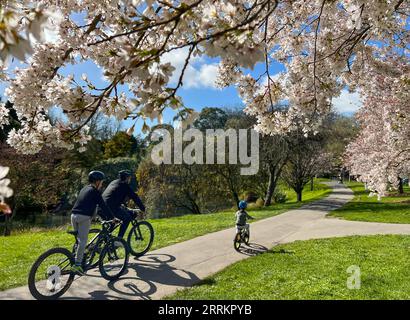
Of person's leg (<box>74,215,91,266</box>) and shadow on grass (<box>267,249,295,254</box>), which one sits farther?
shadow on grass (<box>267,249,295,254</box>)

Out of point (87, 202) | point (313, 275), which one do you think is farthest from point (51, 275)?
point (313, 275)

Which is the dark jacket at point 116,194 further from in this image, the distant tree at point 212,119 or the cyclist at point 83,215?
the distant tree at point 212,119

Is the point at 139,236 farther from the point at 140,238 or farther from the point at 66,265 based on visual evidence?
the point at 66,265

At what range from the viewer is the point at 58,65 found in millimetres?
3377

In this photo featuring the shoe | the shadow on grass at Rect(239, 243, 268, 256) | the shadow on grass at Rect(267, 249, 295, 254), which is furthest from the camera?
the shadow on grass at Rect(267, 249, 295, 254)

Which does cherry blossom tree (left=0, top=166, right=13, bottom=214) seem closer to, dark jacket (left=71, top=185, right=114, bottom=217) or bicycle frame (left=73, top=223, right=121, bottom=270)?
dark jacket (left=71, top=185, right=114, bottom=217)

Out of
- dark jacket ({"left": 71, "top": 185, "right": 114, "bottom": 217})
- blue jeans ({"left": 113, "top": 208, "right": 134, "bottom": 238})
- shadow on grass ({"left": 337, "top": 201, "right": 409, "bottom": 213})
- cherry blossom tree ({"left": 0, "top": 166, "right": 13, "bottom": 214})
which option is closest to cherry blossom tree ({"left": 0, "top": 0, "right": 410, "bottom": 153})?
cherry blossom tree ({"left": 0, "top": 166, "right": 13, "bottom": 214})

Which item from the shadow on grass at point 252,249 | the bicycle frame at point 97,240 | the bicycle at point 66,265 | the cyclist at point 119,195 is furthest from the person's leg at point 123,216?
the shadow on grass at point 252,249

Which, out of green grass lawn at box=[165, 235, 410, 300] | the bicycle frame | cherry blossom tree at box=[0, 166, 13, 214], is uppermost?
cherry blossom tree at box=[0, 166, 13, 214]

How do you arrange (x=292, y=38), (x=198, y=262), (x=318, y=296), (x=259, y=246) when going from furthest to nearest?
1. (x=259, y=246)
2. (x=198, y=262)
3. (x=292, y=38)
4. (x=318, y=296)

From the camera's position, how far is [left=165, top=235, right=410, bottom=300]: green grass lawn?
18.5 ft
